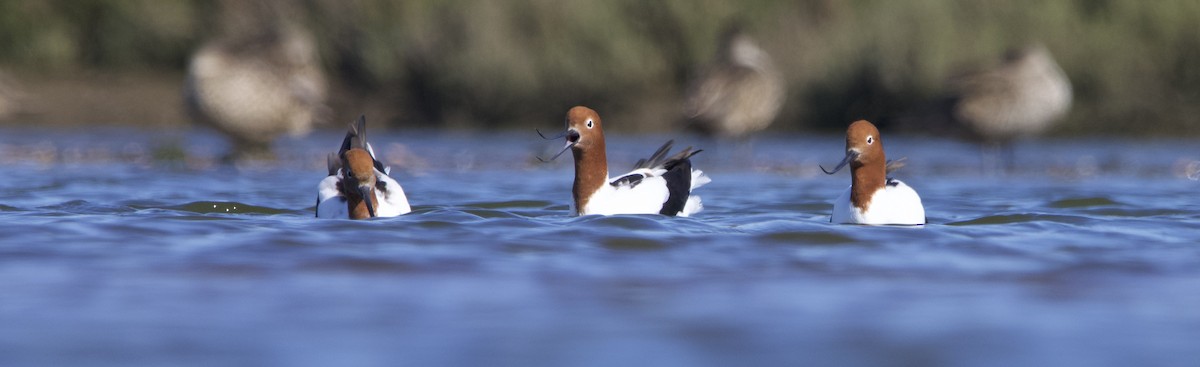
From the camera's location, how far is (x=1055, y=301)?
5016mm

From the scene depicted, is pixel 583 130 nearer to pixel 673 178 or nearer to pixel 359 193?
pixel 673 178

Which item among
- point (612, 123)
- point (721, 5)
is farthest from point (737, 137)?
point (721, 5)

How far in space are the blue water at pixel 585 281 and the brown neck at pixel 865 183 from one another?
0.32 metres

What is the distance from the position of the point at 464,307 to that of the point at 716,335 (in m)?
0.80

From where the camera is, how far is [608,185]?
810 cm

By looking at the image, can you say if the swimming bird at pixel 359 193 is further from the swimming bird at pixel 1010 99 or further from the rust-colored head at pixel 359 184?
the swimming bird at pixel 1010 99

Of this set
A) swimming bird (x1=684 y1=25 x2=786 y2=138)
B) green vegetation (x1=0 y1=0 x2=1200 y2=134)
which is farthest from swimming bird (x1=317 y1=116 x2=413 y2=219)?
green vegetation (x1=0 y1=0 x2=1200 y2=134)

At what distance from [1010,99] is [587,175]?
19.2ft

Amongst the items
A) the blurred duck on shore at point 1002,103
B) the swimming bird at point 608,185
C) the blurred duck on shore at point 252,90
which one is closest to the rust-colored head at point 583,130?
the swimming bird at point 608,185

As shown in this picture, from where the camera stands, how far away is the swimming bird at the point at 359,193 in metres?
7.58

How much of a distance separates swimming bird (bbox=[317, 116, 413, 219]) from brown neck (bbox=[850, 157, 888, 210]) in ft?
6.54

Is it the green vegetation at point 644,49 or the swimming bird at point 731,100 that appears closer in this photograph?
the swimming bird at point 731,100

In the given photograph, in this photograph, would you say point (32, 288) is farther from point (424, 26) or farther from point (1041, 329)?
point (424, 26)

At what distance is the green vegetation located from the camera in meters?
17.1
